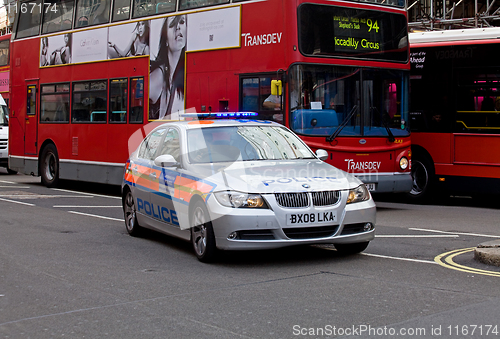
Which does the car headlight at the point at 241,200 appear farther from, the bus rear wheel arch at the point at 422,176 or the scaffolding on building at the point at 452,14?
the scaffolding on building at the point at 452,14

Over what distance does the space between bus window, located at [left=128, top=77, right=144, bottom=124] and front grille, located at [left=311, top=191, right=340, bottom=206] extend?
8.61 meters

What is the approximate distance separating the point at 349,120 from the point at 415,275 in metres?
6.08

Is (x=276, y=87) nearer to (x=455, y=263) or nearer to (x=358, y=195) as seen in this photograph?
(x=358, y=195)

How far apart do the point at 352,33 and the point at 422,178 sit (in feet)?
13.4

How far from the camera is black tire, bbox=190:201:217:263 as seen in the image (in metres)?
7.46

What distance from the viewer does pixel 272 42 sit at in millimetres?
12516

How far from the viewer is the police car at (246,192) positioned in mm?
7230

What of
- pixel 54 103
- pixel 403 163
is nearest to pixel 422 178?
pixel 403 163

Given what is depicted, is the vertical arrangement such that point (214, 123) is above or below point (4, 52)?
below

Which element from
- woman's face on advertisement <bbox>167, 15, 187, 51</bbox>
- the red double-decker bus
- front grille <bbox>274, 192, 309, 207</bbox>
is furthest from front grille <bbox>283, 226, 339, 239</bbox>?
woman's face on advertisement <bbox>167, 15, 187, 51</bbox>

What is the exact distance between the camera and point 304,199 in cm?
729

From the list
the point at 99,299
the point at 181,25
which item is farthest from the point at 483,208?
the point at 99,299

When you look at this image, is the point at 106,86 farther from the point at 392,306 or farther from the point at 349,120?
the point at 392,306

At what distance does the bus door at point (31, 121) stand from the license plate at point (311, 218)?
13.1 metres
